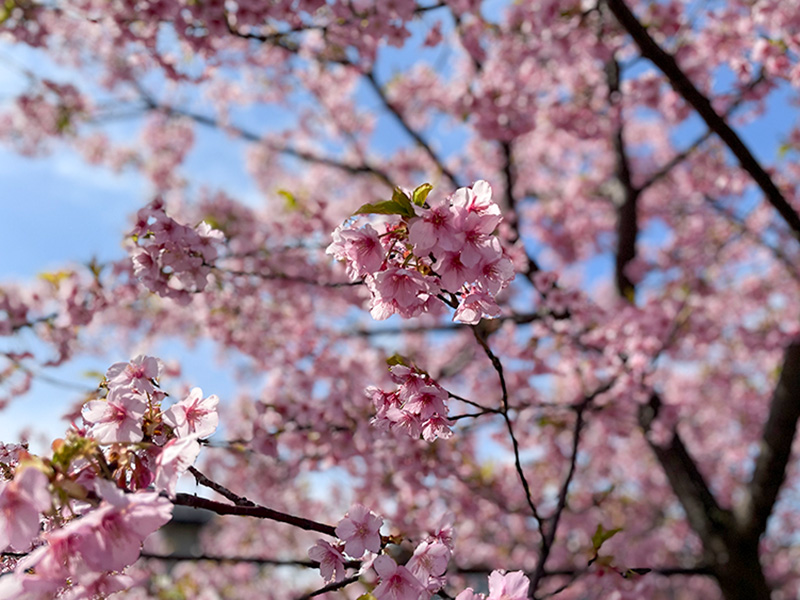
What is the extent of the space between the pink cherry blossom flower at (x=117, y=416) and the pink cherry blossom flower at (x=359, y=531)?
0.57 metres

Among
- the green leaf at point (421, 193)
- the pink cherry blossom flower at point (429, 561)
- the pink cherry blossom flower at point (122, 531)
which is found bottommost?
the pink cherry blossom flower at point (429, 561)

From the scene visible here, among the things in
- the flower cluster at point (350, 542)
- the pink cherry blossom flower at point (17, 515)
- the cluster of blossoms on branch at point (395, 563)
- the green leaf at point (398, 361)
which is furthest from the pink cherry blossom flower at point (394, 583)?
the pink cherry blossom flower at point (17, 515)

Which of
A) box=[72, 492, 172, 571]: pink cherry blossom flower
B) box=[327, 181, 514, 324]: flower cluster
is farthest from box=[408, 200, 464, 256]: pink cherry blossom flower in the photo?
box=[72, 492, 172, 571]: pink cherry blossom flower

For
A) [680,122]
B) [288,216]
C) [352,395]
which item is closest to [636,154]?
[680,122]

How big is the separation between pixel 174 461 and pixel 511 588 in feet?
2.64

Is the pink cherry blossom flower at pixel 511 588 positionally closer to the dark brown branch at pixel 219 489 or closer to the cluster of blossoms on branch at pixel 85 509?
the dark brown branch at pixel 219 489

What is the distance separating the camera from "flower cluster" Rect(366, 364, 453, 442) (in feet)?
5.01

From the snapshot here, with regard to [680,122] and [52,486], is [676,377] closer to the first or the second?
[680,122]

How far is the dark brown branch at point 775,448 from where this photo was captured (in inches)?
171

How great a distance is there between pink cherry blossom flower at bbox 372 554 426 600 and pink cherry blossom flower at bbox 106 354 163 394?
0.74m

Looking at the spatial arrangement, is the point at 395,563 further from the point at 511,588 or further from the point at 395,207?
the point at 395,207

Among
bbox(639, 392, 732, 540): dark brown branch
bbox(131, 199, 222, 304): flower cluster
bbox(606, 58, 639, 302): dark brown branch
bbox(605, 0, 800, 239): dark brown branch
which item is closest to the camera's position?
bbox(131, 199, 222, 304): flower cluster

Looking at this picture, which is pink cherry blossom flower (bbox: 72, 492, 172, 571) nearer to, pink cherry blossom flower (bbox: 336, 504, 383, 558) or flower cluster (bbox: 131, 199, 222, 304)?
pink cherry blossom flower (bbox: 336, 504, 383, 558)

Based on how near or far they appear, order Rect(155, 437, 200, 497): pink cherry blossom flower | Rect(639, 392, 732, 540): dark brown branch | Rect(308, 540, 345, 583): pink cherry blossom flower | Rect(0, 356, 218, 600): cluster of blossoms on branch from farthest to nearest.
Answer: Rect(639, 392, 732, 540): dark brown branch
Rect(308, 540, 345, 583): pink cherry blossom flower
Rect(155, 437, 200, 497): pink cherry blossom flower
Rect(0, 356, 218, 600): cluster of blossoms on branch
